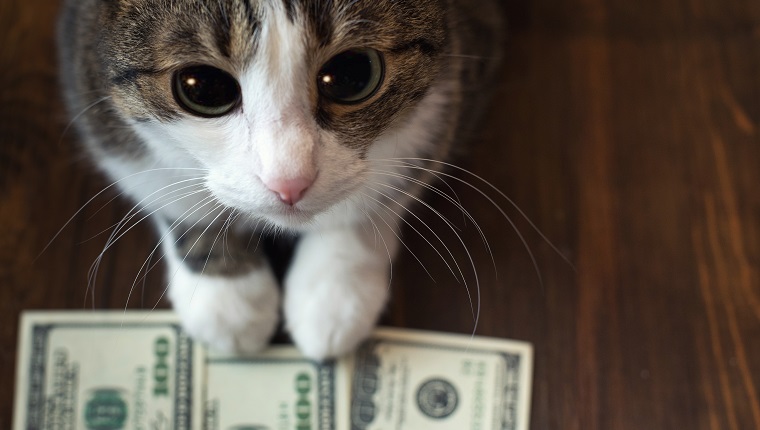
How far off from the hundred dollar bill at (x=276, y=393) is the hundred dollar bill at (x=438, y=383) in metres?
0.03

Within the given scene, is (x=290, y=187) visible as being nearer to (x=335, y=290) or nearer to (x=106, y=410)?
(x=335, y=290)

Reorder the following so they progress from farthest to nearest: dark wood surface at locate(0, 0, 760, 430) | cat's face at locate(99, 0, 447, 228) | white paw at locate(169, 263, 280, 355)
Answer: dark wood surface at locate(0, 0, 760, 430) < white paw at locate(169, 263, 280, 355) < cat's face at locate(99, 0, 447, 228)

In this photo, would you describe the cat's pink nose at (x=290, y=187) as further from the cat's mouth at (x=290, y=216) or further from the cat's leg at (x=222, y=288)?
the cat's leg at (x=222, y=288)

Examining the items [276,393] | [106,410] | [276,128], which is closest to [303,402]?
[276,393]

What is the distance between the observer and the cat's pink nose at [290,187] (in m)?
0.62

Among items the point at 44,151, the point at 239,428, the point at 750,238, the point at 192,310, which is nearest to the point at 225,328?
the point at 192,310

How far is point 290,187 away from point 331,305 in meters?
0.31

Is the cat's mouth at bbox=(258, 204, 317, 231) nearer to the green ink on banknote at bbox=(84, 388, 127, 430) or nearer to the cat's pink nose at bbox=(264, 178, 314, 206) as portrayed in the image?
the cat's pink nose at bbox=(264, 178, 314, 206)

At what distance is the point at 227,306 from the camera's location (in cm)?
89

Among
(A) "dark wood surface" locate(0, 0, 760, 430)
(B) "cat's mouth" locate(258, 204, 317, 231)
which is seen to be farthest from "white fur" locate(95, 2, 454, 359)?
(A) "dark wood surface" locate(0, 0, 760, 430)

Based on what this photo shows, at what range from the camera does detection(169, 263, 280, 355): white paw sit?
2.93 ft

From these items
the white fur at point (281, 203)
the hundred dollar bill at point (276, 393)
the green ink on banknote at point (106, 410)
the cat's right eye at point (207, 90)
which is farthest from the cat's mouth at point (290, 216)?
the green ink on banknote at point (106, 410)

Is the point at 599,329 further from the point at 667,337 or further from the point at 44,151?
the point at 44,151

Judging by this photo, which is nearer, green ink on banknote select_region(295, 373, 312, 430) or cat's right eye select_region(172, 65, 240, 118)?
cat's right eye select_region(172, 65, 240, 118)
